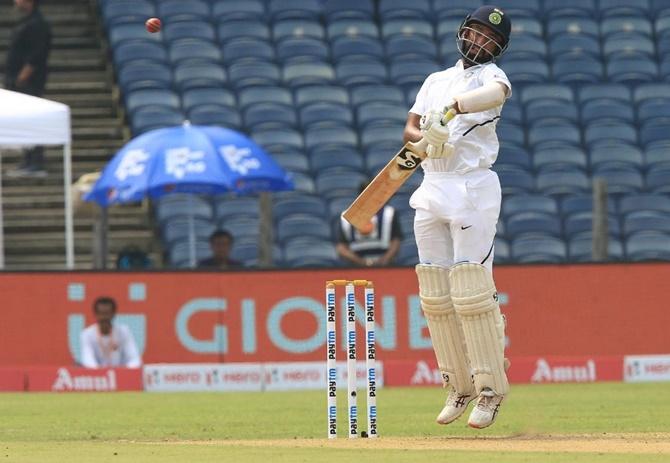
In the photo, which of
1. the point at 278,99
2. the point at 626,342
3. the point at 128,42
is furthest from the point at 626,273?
the point at 128,42

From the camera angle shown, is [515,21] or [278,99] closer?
[278,99]

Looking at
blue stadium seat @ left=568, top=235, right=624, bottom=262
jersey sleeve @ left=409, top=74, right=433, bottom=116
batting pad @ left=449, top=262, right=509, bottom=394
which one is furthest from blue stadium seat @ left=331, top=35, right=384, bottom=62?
batting pad @ left=449, top=262, right=509, bottom=394

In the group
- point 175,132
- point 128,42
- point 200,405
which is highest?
point 128,42

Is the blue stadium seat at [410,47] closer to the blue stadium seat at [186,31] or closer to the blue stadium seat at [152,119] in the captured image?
the blue stadium seat at [186,31]

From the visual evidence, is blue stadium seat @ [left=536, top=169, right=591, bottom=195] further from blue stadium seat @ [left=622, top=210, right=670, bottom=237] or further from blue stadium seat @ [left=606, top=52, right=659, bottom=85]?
blue stadium seat @ [left=606, top=52, right=659, bottom=85]

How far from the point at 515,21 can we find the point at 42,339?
811cm

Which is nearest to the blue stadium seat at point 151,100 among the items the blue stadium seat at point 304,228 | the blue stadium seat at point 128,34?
the blue stadium seat at point 128,34

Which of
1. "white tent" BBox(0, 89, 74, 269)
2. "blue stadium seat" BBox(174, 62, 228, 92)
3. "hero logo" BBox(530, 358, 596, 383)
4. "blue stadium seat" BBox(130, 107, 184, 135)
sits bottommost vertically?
"hero logo" BBox(530, 358, 596, 383)

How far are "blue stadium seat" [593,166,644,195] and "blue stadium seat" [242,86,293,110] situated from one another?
3.32 m

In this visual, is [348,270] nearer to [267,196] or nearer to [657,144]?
[267,196]

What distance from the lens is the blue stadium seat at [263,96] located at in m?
18.3

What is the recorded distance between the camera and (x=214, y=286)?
14094 mm

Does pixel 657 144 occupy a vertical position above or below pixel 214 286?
above

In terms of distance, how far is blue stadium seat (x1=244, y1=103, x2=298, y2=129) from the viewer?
1802 centimetres
